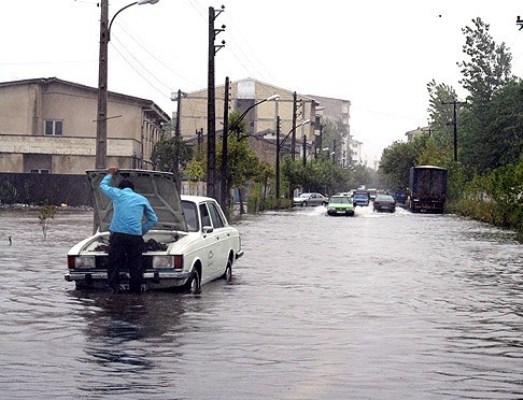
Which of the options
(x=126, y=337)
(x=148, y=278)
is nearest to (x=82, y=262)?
(x=148, y=278)

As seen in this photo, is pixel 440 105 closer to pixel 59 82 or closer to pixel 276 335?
pixel 59 82

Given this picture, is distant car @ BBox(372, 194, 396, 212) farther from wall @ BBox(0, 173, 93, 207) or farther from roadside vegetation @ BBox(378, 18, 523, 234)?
wall @ BBox(0, 173, 93, 207)

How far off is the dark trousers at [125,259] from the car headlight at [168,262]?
10.8 inches

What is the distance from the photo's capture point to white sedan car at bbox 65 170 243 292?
1616cm

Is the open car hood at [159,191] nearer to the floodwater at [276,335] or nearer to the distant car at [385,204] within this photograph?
the floodwater at [276,335]

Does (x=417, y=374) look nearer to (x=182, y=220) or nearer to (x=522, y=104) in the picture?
(x=182, y=220)

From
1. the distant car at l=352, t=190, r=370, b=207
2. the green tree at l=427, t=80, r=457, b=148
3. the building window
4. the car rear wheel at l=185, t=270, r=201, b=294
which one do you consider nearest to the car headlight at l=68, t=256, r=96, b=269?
the car rear wheel at l=185, t=270, r=201, b=294

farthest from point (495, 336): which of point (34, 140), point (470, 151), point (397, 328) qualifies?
point (470, 151)

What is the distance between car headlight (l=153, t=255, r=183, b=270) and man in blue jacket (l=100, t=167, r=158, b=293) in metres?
0.27

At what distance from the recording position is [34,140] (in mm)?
71625

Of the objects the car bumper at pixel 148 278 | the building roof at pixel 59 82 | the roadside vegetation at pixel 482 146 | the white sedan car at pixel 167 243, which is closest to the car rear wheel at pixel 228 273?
the white sedan car at pixel 167 243

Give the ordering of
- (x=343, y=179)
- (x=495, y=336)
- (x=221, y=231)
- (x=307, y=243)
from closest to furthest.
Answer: (x=495, y=336), (x=221, y=231), (x=307, y=243), (x=343, y=179)

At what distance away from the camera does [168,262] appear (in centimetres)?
1609

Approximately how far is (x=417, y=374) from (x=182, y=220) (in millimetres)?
7893
